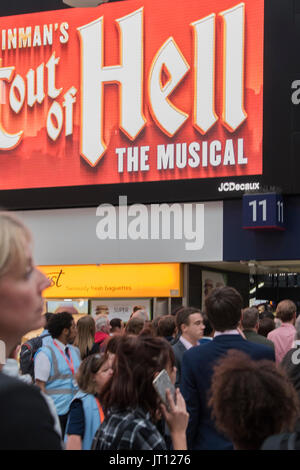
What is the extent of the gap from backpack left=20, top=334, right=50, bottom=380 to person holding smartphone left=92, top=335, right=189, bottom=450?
4172 mm

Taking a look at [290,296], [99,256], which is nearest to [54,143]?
[99,256]

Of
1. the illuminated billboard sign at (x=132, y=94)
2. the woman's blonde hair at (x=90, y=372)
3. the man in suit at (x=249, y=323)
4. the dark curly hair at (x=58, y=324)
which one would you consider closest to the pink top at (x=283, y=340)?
the man in suit at (x=249, y=323)

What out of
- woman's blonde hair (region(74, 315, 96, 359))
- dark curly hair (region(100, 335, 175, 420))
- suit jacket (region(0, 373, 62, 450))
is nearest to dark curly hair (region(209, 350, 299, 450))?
dark curly hair (region(100, 335, 175, 420))

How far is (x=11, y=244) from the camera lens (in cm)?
158

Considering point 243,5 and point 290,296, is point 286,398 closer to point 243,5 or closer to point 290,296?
point 243,5

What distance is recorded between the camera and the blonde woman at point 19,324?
1.45m

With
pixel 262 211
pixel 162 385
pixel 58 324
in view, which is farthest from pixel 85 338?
pixel 262 211

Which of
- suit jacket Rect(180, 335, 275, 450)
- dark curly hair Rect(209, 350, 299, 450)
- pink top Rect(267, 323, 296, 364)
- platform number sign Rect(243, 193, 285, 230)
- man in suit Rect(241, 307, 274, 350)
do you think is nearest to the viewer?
dark curly hair Rect(209, 350, 299, 450)

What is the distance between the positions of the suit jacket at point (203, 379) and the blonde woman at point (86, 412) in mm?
458

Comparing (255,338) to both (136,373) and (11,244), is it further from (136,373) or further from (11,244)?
(11,244)

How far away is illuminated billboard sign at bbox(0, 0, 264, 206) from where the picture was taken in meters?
15.9

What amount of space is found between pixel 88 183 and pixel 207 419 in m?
13.2

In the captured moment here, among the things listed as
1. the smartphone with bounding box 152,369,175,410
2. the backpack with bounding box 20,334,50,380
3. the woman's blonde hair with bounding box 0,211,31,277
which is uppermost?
the woman's blonde hair with bounding box 0,211,31,277

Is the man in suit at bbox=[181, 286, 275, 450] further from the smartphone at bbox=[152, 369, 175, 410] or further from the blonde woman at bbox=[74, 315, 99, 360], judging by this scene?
the blonde woman at bbox=[74, 315, 99, 360]
